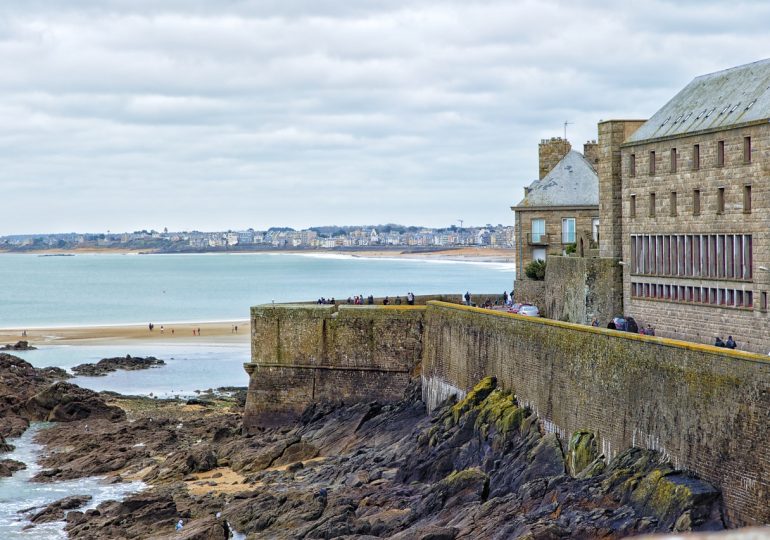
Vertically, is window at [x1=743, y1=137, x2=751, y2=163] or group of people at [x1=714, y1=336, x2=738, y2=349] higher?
window at [x1=743, y1=137, x2=751, y2=163]

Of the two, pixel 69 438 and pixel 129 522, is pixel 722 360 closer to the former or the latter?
pixel 129 522

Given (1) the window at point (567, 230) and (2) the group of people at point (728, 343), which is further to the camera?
(1) the window at point (567, 230)

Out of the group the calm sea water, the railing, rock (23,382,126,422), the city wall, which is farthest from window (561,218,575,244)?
the calm sea water

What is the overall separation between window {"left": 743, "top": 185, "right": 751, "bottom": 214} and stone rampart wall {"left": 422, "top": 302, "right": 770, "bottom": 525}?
5.09 meters

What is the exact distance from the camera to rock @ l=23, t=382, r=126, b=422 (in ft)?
149

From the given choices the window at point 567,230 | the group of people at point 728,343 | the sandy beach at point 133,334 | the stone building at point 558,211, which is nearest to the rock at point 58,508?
the group of people at point 728,343

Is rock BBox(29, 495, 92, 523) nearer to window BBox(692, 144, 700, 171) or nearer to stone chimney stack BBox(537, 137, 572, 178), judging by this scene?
window BBox(692, 144, 700, 171)

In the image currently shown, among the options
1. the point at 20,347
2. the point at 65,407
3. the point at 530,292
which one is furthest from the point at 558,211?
the point at 20,347

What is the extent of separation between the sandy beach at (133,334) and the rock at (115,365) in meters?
12.2

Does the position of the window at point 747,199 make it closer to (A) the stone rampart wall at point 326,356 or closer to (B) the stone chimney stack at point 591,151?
(A) the stone rampart wall at point 326,356

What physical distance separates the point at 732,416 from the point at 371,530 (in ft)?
27.1

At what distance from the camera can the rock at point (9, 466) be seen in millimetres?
35719

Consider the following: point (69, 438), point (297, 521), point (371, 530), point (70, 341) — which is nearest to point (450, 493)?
point (371, 530)

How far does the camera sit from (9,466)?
120 ft
